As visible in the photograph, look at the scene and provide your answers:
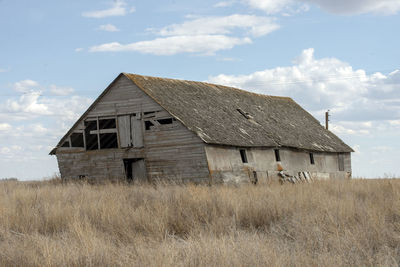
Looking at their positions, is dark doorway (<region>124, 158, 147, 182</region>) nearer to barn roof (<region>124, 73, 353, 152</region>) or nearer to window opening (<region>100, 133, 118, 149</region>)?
window opening (<region>100, 133, 118, 149</region>)

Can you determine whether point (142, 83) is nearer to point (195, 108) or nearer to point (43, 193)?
point (195, 108)

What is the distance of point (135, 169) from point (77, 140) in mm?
4119

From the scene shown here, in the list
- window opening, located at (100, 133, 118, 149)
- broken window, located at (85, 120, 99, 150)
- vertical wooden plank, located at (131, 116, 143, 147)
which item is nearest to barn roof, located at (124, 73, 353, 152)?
vertical wooden plank, located at (131, 116, 143, 147)

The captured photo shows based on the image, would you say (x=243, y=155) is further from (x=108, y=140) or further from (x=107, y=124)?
(x=108, y=140)

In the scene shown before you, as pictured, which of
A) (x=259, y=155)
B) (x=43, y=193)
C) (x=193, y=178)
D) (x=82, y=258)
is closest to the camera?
(x=82, y=258)

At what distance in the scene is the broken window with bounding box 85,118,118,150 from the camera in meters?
23.9

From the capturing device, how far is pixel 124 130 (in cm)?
2311

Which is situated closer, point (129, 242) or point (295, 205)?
point (129, 242)

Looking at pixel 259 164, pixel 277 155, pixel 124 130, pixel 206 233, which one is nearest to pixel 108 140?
pixel 124 130

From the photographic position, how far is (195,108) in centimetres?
2398

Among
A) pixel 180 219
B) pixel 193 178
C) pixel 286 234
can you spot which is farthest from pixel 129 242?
pixel 193 178

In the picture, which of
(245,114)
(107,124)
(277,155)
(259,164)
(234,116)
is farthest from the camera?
(245,114)

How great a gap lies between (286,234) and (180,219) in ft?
7.56

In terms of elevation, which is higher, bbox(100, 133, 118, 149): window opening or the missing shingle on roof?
the missing shingle on roof
